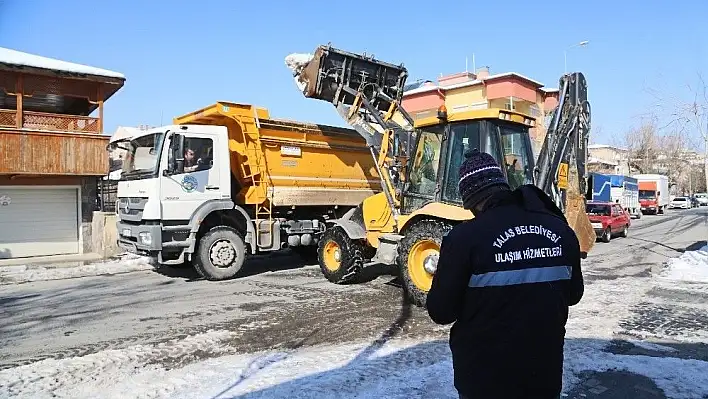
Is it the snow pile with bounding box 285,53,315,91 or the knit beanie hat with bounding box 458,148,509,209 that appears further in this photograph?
the snow pile with bounding box 285,53,315,91

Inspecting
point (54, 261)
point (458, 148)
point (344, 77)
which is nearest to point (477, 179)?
point (458, 148)

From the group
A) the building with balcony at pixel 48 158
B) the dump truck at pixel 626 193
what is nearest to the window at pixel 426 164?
the building with balcony at pixel 48 158

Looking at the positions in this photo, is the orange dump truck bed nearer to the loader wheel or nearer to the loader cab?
the loader wheel

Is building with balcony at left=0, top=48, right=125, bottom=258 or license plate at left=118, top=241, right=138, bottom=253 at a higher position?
building with balcony at left=0, top=48, right=125, bottom=258

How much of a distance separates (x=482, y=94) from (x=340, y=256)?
98.2 feet

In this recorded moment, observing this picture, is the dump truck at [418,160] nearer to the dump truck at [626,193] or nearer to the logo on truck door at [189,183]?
the logo on truck door at [189,183]

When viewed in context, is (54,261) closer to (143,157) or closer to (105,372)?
(143,157)

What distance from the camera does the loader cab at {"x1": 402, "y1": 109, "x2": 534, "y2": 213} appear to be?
7.97 m

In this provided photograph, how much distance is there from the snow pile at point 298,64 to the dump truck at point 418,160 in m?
0.02

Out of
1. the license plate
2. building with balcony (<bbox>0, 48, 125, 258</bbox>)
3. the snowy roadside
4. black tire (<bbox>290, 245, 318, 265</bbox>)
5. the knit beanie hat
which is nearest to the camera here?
the knit beanie hat

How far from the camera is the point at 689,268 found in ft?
37.7

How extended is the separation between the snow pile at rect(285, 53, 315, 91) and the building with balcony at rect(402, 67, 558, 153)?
2435 cm

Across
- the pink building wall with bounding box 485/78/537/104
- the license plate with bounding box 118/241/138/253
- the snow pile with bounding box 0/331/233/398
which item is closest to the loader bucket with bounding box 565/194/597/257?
the snow pile with bounding box 0/331/233/398

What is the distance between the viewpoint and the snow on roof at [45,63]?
1523 cm
